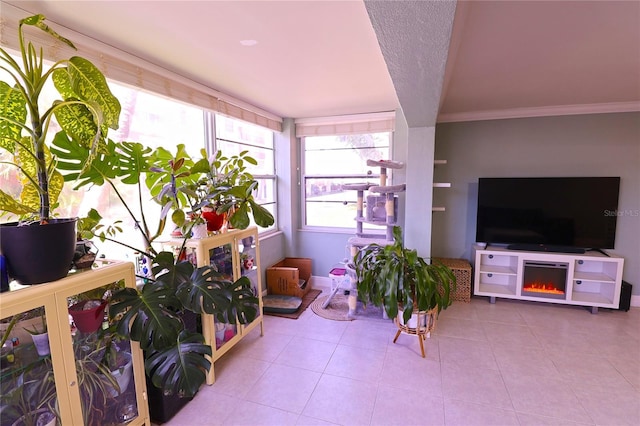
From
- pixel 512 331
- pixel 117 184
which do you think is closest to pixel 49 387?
pixel 117 184

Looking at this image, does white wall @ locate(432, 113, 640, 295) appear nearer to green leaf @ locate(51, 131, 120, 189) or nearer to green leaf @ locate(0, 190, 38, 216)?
green leaf @ locate(51, 131, 120, 189)

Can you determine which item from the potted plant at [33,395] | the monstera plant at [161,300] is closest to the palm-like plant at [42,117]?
the monstera plant at [161,300]

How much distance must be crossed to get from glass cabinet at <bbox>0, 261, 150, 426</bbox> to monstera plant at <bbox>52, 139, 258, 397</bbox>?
11cm

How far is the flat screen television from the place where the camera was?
117 inches

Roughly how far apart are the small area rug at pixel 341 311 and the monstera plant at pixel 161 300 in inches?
56.5

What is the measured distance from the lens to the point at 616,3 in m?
1.34

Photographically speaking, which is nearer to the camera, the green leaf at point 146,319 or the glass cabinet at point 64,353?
the glass cabinet at point 64,353

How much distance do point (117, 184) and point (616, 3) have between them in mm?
2897

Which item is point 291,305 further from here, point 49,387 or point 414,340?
point 49,387

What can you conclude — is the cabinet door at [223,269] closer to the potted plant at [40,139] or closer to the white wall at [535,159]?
the potted plant at [40,139]

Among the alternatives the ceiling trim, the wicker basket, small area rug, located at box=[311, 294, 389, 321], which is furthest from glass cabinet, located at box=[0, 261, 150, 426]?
the ceiling trim

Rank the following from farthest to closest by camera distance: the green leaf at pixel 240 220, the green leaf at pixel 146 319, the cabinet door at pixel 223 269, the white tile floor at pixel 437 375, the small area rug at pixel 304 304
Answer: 1. the small area rug at pixel 304 304
2. the cabinet door at pixel 223 269
3. the green leaf at pixel 240 220
4. the white tile floor at pixel 437 375
5. the green leaf at pixel 146 319

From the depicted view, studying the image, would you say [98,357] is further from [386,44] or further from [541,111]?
[541,111]

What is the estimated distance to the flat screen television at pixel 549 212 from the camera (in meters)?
2.97
